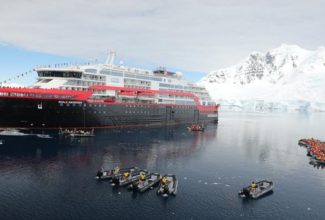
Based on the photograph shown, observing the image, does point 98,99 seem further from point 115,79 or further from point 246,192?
point 246,192

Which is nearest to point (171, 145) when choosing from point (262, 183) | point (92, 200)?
point (262, 183)

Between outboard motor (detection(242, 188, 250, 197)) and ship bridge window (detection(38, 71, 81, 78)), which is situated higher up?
ship bridge window (detection(38, 71, 81, 78))

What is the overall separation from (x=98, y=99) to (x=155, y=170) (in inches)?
1635

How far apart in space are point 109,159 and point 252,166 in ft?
91.0

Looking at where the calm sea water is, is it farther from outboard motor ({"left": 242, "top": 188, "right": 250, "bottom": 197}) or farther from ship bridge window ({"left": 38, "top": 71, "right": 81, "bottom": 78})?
ship bridge window ({"left": 38, "top": 71, "right": 81, "bottom": 78})

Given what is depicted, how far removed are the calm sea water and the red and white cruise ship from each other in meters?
8.37

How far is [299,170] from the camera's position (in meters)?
59.1

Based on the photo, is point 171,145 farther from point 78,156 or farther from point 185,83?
point 185,83

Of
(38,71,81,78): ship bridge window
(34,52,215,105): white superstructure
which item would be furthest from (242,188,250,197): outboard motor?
(38,71,81,78): ship bridge window

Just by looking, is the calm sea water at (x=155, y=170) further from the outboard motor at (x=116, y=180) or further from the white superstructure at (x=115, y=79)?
the white superstructure at (x=115, y=79)

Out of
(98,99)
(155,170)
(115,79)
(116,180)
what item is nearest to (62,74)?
(98,99)

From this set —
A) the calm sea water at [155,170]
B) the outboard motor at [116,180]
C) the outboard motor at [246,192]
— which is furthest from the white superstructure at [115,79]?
the outboard motor at [246,192]

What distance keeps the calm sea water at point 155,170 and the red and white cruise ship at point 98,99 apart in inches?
330

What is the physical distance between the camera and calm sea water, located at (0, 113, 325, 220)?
36312 mm
